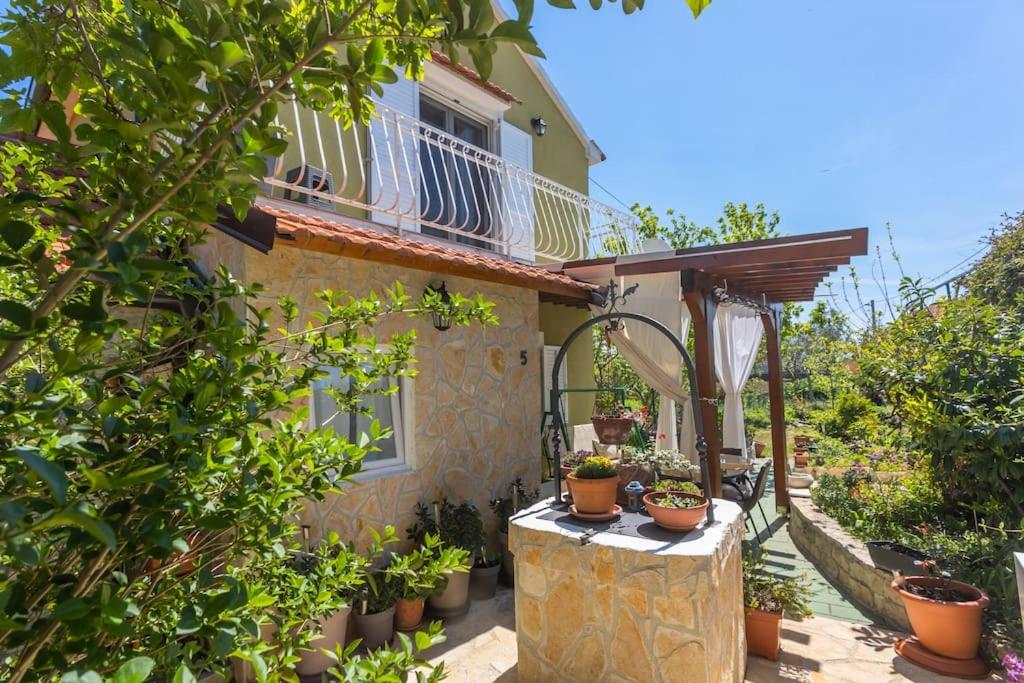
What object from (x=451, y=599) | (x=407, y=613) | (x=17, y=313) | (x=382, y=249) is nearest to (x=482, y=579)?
(x=451, y=599)

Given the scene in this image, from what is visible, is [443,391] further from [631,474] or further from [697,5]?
[697,5]

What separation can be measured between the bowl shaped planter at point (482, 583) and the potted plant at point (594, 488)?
2.03 metres

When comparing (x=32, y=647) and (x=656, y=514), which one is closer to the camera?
(x=32, y=647)

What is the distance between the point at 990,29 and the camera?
694 centimetres

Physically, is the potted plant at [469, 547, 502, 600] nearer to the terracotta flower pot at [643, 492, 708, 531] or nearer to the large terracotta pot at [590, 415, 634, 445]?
the large terracotta pot at [590, 415, 634, 445]

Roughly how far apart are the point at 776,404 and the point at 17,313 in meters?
8.85

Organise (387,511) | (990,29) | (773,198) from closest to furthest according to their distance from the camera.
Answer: (387,511) < (990,29) < (773,198)

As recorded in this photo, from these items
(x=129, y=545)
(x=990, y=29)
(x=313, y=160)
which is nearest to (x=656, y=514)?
(x=129, y=545)

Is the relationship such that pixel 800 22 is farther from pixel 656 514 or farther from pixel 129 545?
pixel 129 545

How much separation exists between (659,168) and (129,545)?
50.5ft

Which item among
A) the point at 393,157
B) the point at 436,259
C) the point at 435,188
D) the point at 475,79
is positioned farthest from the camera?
the point at 475,79

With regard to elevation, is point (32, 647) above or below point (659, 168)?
below

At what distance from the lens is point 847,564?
534 centimetres

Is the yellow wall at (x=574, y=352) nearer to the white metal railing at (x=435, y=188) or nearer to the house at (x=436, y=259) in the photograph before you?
the house at (x=436, y=259)
